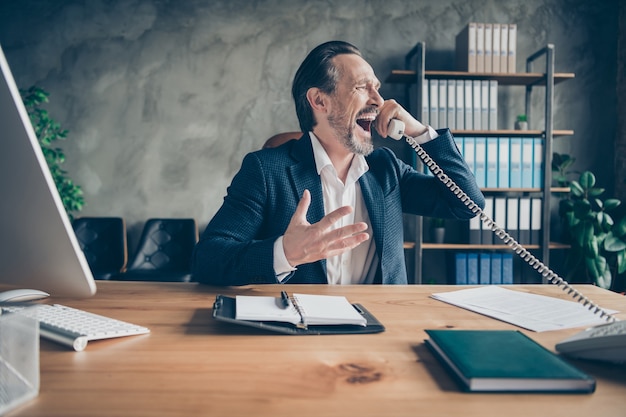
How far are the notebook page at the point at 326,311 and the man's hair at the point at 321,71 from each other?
93cm

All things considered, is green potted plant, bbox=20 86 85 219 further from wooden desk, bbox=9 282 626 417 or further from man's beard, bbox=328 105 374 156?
wooden desk, bbox=9 282 626 417

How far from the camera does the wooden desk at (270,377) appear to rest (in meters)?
0.55

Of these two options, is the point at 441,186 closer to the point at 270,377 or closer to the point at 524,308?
the point at 524,308

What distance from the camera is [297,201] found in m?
1.54

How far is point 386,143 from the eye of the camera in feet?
12.2

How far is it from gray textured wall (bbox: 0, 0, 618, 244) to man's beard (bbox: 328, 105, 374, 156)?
6.71 feet

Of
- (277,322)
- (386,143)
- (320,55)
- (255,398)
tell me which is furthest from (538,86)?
(255,398)

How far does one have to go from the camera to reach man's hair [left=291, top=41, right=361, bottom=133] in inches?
68.0

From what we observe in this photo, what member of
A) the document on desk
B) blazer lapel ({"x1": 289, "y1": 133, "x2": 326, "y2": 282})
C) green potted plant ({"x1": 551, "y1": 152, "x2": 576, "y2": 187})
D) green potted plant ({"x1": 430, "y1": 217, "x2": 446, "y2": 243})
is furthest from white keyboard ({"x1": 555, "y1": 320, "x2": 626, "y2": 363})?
green potted plant ({"x1": 551, "y1": 152, "x2": 576, "y2": 187})

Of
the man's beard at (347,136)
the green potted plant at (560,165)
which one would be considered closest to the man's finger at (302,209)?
the man's beard at (347,136)

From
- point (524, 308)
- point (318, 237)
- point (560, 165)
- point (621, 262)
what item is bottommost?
point (621, 262)

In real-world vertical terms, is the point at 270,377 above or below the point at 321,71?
below

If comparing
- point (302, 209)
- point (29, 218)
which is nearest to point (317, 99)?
point (302, 209)

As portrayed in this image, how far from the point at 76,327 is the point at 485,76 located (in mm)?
3182
